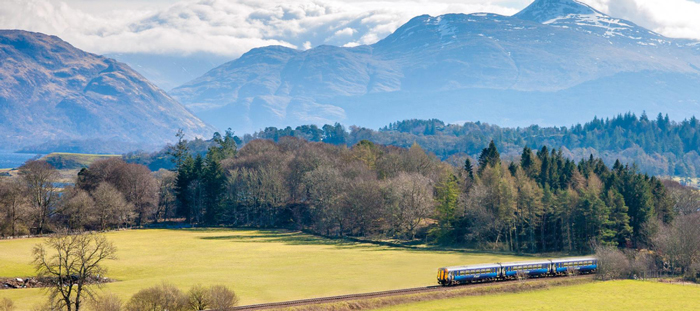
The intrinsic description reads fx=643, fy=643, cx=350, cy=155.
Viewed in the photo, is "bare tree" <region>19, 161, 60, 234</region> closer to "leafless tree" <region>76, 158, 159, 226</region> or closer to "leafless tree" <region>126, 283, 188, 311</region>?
"leafless tree" <region>76, 158, 159, 226</region>

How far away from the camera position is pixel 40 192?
11538cm

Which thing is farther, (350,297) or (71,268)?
(350,297)

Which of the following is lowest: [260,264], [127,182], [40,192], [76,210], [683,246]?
[260,264]

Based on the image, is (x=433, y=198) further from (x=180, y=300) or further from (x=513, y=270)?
(x=180, y=300)

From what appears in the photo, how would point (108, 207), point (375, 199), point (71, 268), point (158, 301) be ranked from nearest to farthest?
point (158, 301) → point (71, 268) → point (375, 199) → point (108, 207)

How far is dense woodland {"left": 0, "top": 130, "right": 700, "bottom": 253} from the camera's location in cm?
10088

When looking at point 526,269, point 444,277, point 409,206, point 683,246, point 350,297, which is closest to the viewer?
point 350,297

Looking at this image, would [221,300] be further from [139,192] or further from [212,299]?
[139,192]

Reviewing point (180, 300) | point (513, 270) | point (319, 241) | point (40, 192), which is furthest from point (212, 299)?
point (40, 192)

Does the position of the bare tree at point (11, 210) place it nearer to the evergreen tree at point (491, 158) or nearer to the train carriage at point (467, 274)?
the train carriage at point (467, 274)

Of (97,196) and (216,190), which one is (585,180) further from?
(97,196)

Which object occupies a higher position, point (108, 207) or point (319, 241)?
point (108, 207)

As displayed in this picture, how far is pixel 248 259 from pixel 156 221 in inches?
2313

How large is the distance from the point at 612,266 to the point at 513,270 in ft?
41.4
